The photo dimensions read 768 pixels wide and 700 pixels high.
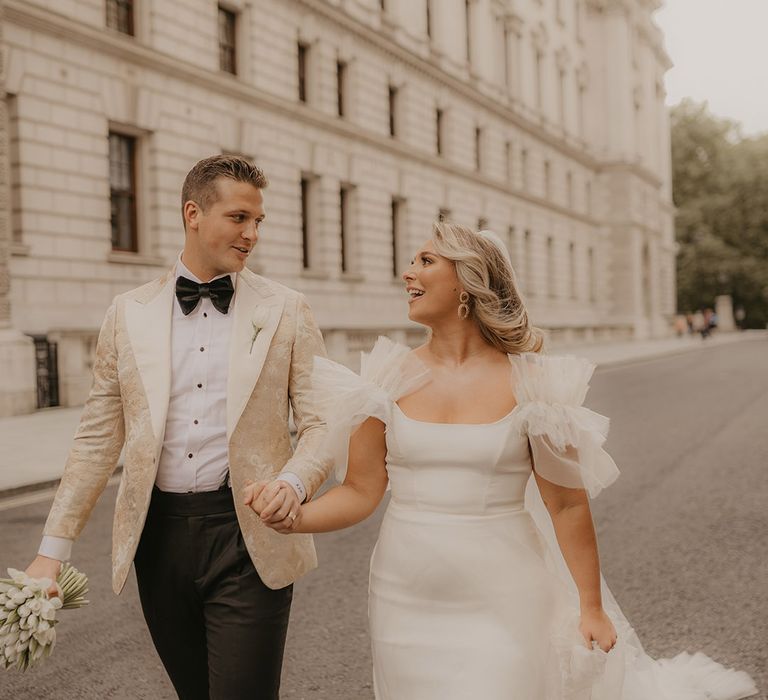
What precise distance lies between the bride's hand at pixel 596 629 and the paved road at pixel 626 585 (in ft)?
6.01

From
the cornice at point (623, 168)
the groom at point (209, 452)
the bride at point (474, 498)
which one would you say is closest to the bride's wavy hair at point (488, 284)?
the bride at point (474, 498)

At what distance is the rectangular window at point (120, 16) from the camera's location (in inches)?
795

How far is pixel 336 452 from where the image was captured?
267 centimetres

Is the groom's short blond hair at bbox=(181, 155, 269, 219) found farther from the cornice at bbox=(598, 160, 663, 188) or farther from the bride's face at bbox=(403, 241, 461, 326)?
the cornice at bbox=(598, 160, 663, 188)

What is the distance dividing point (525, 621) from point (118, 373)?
1301 millimetres

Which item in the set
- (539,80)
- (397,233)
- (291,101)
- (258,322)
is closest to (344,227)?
(397,233)

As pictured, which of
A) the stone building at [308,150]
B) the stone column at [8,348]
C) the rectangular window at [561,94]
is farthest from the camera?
the rectangular window at [561,94]

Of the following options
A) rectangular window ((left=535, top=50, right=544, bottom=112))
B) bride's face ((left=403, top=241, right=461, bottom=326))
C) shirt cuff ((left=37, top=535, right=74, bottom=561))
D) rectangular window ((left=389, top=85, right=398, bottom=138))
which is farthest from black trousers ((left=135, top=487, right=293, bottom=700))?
rectangular window ((left=535, top=50, right=544, bottom=112))

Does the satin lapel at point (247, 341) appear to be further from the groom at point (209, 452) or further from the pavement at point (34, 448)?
the pavement at point (34, 448)

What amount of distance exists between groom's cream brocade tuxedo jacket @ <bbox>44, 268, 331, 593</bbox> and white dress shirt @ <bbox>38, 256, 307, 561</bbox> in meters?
0.04

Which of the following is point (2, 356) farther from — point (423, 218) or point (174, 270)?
point (423, 218)

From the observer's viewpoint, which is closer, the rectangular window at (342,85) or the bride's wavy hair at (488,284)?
the bride's wavy hair at (488,284)

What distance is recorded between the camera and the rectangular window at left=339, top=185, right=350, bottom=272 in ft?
94.9

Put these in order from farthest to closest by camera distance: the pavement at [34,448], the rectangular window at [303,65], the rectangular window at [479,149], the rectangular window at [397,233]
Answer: the rectangular window at [479,149], the rectangular window at [397,233], the rectangular window at [303,65], the pavement at [34,448]
